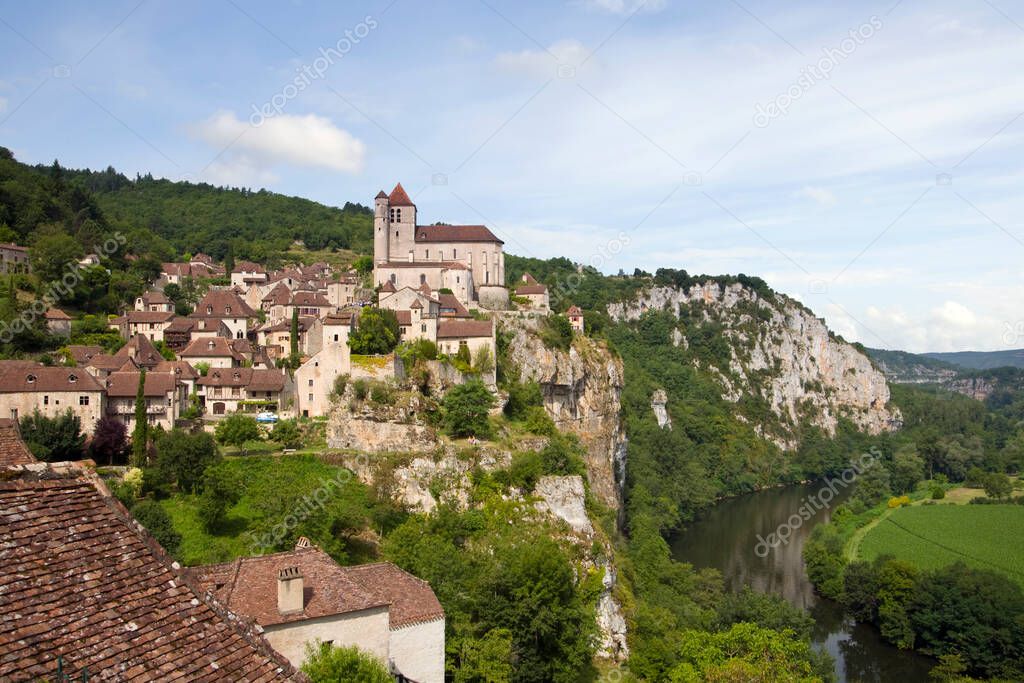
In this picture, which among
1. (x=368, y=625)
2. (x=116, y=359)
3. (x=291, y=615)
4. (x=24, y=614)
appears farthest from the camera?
(x=116, y=359)

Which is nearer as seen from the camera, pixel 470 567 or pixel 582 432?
pixel 470 567

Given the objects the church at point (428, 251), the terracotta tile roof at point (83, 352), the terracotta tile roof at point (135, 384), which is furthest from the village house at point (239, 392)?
the church at point (428, 251)

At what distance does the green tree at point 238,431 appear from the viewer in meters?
42.8

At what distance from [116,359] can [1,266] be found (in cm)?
2518

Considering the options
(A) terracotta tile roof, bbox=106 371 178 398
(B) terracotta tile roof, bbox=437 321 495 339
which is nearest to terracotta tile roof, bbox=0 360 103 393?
(A) terracotta tile roof, bbox=106 371 178 398

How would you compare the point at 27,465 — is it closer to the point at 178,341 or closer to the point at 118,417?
the point at 118,417

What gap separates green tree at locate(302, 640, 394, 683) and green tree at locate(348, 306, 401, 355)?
31.8 m

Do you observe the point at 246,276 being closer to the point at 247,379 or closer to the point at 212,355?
the point at 212,355

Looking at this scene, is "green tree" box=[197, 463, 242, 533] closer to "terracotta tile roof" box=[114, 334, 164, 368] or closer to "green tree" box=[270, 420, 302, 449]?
"green tree" box=[270, 420, 302, 449]

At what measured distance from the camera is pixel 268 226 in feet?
449

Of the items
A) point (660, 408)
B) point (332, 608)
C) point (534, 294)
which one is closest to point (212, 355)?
point (534, 294)

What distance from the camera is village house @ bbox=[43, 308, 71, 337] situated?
55.8 metres

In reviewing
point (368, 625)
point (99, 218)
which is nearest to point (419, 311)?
point (368, 625)

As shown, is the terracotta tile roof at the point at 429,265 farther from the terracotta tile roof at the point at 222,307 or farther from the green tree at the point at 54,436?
the green tree at the point at 54,436
